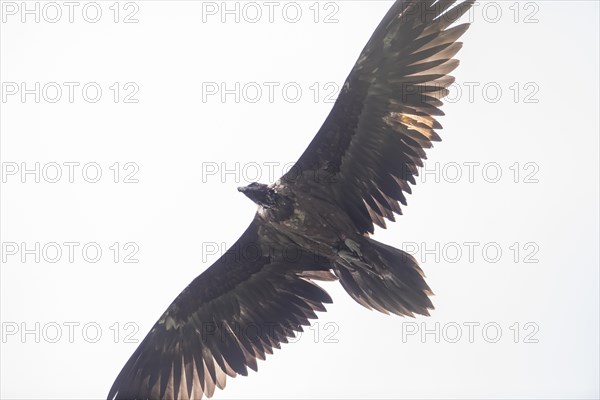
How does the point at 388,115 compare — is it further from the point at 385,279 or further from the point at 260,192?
the point at 385,279

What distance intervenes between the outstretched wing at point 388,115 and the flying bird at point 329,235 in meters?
0.01

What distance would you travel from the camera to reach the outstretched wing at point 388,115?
12922 mm

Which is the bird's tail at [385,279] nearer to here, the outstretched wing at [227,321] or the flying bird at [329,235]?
the flying bird at [329,235]

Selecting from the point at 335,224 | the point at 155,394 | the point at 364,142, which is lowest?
the point at 155,394

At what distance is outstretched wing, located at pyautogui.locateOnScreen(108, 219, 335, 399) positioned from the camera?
1473 centimetres

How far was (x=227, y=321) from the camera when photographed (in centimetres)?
1509

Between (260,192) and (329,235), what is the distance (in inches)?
46.2

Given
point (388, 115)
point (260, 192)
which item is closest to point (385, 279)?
point (260, 192)

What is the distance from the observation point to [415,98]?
43.2 feet

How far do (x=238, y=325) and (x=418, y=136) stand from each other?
4.22m

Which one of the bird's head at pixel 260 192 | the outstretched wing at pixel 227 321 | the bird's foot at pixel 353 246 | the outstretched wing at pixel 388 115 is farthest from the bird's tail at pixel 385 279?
the bird's head at pixel 260 192

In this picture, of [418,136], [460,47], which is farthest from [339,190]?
[460,47]

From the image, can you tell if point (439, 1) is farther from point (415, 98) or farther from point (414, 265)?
point (414, 265)

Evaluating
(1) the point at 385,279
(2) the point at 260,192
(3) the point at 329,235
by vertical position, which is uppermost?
(2) the point at 260,192
